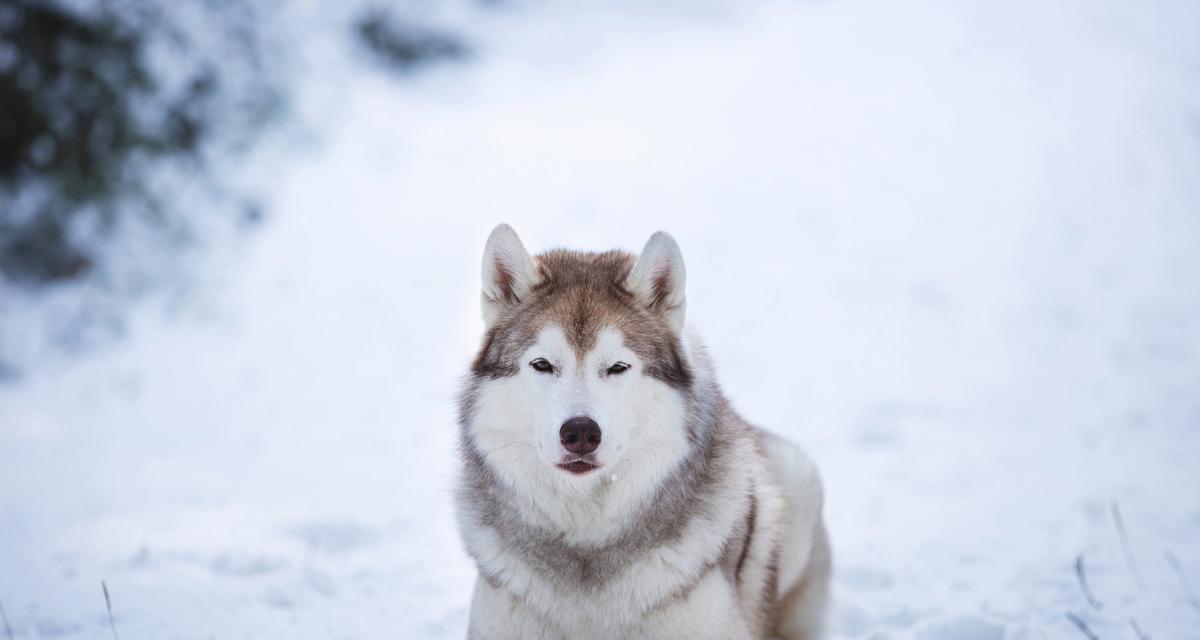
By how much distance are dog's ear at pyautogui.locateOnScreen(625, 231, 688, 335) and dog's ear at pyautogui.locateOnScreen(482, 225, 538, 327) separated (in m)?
0.40

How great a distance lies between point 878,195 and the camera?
12.1 meters

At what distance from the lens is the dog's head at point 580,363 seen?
3186mm

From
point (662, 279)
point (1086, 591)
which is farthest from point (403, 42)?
point (1086, 591)

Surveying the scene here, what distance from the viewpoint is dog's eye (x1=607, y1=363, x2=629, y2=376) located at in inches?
130

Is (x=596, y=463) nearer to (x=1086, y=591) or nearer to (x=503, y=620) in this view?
(x=503, y=620)

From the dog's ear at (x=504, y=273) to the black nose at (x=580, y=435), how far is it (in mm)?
676

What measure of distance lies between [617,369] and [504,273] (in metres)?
0.63

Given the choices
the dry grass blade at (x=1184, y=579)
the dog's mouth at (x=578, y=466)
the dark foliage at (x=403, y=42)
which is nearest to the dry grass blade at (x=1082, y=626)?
the dry grass blade at (x=1184, y=579)

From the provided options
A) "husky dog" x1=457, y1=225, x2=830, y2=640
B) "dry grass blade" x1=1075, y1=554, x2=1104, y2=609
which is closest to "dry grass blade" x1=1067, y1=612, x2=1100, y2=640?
Answer: "dry grass blade" x1=1075, y1=554, x2=1104, y2=609

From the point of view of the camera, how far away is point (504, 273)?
3594 millimetres

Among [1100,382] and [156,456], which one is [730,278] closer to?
[1100,382]

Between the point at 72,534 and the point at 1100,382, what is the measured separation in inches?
326

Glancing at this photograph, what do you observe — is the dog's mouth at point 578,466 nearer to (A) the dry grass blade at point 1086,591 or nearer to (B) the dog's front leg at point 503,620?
(B) the dog's front leg at point 503,620

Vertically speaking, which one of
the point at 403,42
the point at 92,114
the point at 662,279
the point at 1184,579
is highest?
the point at 403,42
